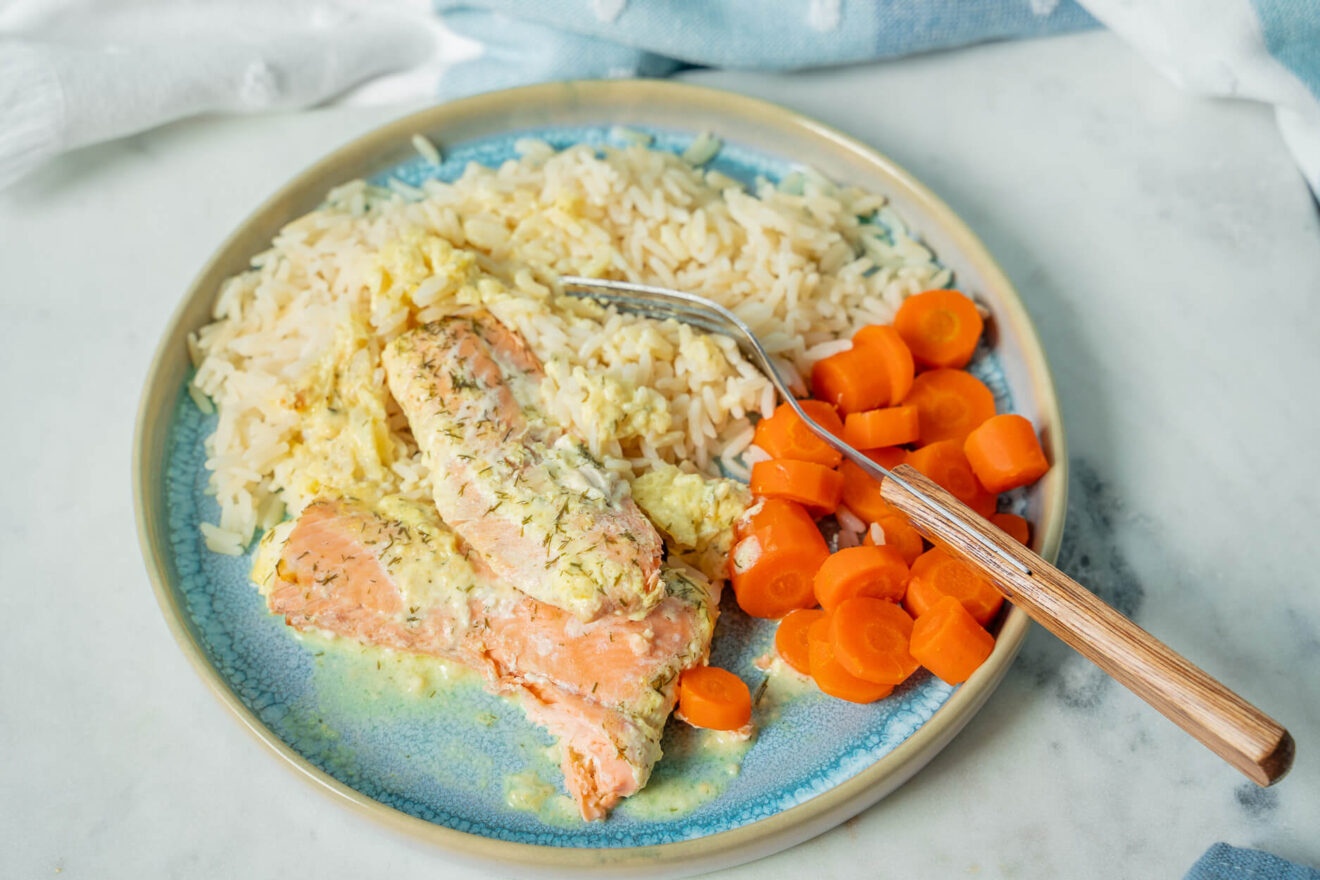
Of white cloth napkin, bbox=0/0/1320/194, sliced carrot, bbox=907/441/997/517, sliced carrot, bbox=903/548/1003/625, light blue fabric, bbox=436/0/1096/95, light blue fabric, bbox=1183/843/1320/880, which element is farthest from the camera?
light blue fabric, bbox=436/0/1096/95

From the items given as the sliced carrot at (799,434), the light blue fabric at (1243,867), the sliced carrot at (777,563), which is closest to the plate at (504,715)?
the sliced carrot at (777,563)

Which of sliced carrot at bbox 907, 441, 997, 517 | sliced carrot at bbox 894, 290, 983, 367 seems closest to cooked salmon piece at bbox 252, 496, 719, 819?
sliced carrot at bbox 907, 441, 997, 517

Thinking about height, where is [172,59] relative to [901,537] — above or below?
above

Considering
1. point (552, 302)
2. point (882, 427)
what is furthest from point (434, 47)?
point (882, 427)

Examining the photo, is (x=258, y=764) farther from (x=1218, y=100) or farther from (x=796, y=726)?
(x=1218, y=100)

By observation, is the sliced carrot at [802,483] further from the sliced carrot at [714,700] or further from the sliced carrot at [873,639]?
the sliced carrot at [714,700]

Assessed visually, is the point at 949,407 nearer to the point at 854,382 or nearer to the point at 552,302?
the point at 854,382

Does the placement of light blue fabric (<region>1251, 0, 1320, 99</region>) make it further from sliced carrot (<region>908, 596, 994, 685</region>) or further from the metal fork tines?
sliced carrot (<region>908, 596, 994, 685</region>)
